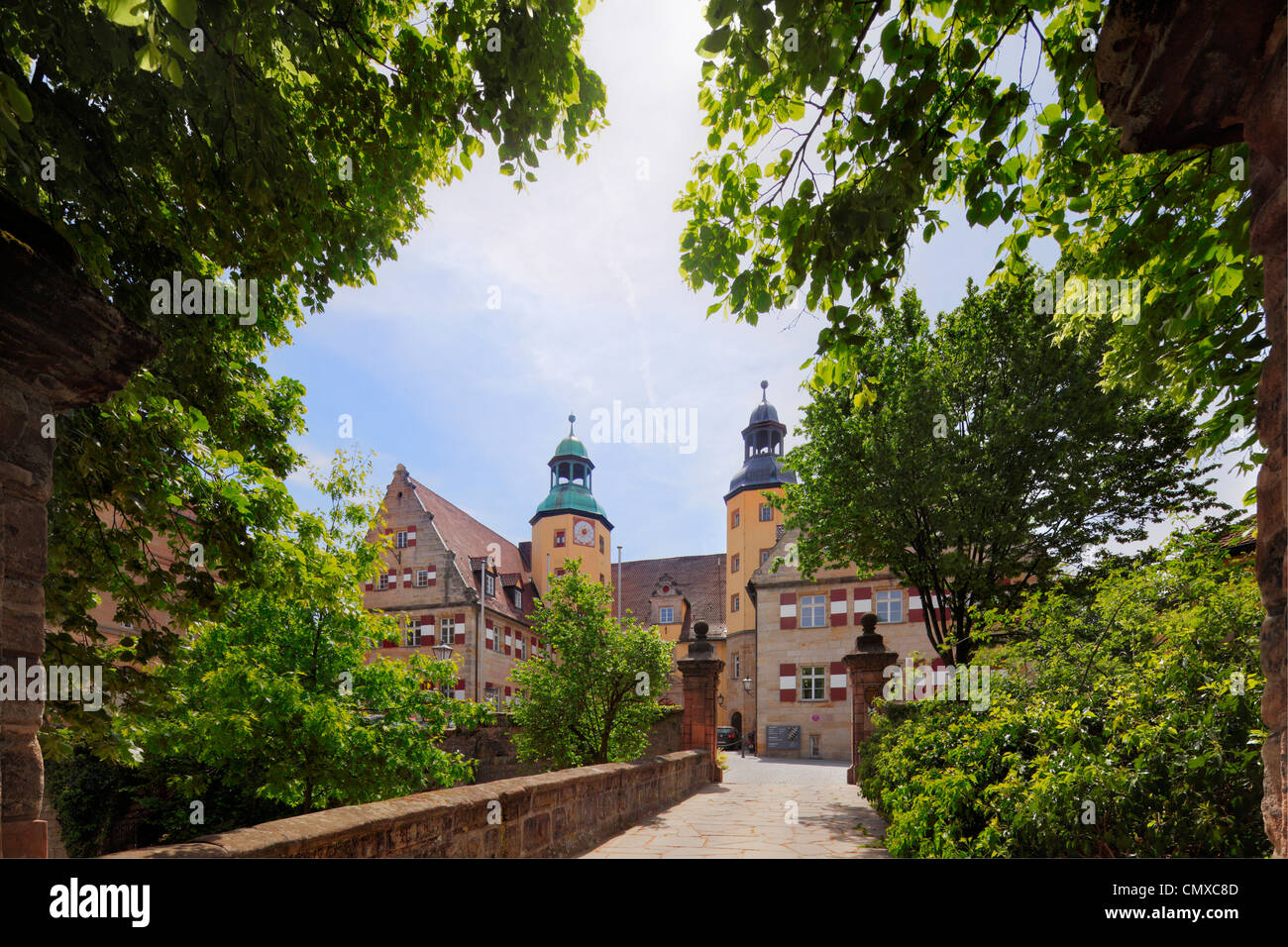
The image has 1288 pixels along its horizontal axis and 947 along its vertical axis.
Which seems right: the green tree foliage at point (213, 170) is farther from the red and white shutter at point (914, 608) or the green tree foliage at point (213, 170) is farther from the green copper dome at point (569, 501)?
the green copper dome at point (569, 501)

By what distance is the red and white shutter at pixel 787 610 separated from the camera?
111ft

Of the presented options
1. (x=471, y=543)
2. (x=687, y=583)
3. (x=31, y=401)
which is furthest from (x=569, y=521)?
(x=31, y=401)

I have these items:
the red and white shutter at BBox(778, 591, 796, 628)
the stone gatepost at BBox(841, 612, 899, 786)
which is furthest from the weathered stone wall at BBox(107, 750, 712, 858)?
the red and white shutter at BBox(778, 591, 796, 628)

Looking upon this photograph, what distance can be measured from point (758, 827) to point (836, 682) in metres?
24.0

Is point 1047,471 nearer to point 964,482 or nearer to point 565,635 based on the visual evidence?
point 964,482

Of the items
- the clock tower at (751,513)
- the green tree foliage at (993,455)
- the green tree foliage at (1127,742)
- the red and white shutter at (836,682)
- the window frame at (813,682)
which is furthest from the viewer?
the clock tower at (751,513)

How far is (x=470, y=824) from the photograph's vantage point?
5258mm

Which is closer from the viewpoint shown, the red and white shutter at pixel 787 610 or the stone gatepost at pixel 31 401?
the stone gatepost at pixel 31 401

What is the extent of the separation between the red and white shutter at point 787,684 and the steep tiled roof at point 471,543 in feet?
40.8

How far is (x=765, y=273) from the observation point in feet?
14.1

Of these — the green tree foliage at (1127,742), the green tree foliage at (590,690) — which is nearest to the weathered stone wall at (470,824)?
the green tree foliage at (1127,742)

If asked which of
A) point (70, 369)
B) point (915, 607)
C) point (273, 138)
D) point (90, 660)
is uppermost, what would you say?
point (273, 138)
